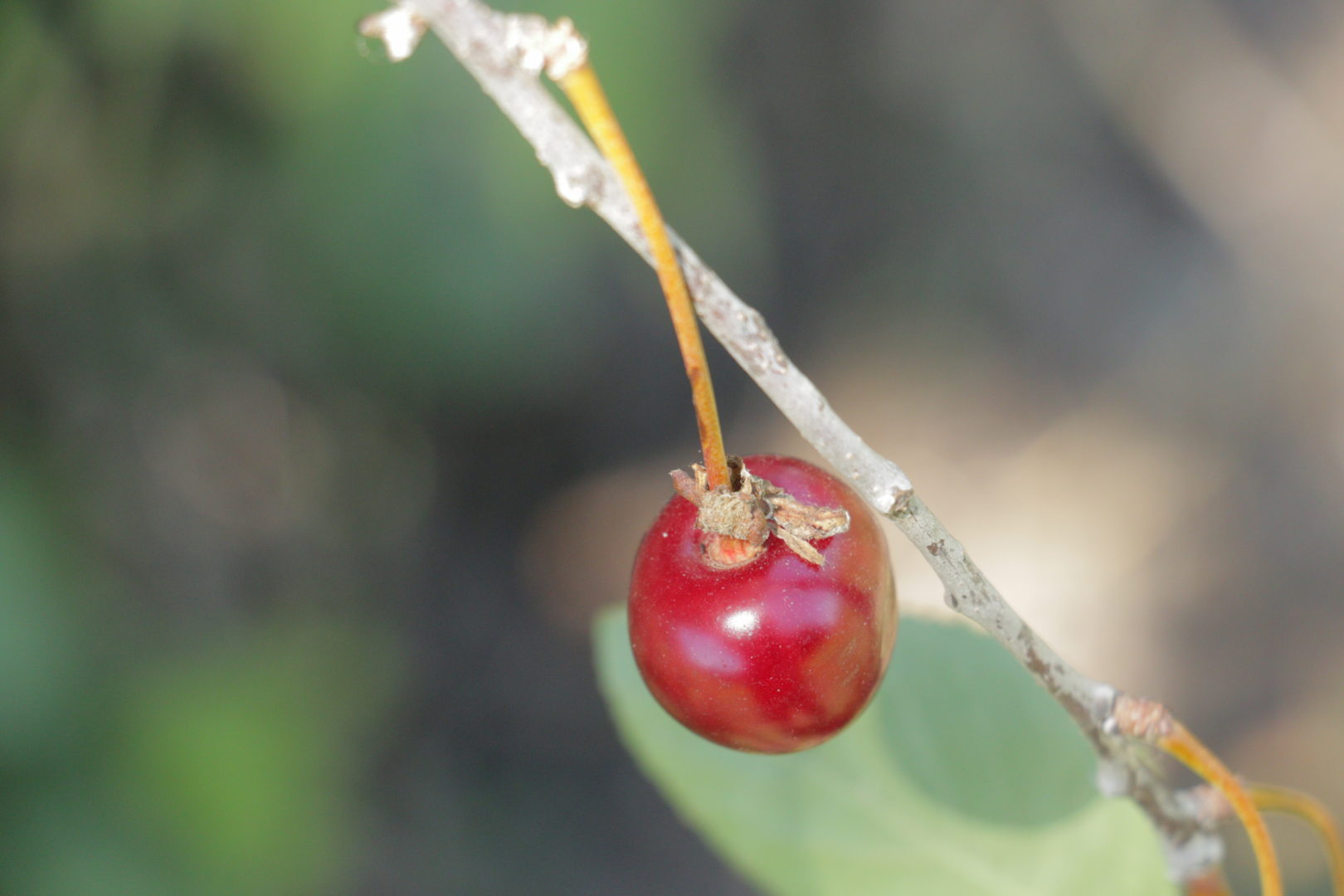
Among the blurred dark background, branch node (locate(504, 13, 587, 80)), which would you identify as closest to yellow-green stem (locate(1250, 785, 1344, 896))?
branch node (locate(504, 13, 587, 80))

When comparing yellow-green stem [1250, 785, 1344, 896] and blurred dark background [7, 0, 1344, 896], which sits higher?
blurred dark background [7, 0, 1344, 896]

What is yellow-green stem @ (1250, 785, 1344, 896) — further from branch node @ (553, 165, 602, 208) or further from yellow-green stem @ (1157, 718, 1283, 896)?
branch node @ (553, 165, 602, 208)

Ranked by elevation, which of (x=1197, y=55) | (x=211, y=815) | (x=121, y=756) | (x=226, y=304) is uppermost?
(x=226, y=304)

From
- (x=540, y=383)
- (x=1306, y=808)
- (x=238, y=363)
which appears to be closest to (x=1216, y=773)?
(x=1306, y=808)

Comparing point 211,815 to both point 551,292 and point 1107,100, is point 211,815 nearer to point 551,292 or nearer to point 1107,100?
point 551,292

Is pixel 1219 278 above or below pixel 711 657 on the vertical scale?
above

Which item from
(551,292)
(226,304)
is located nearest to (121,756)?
(226,304)
